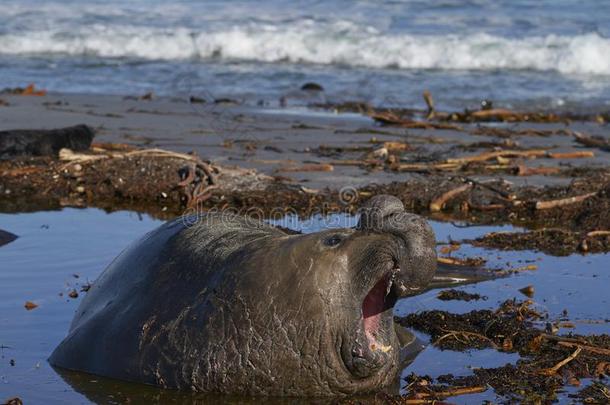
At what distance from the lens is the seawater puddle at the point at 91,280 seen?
212 inches

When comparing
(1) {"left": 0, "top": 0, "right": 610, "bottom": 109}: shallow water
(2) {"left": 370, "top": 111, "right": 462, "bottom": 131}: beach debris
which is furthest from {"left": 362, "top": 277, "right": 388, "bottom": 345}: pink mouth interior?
(1) {"left": 0, "top": 0, "right": 610, "bottom": 109}: shallow water

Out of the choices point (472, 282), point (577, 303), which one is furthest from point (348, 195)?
point (577, 303)

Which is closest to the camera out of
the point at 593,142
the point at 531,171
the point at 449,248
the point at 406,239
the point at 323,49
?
the point at 406,239

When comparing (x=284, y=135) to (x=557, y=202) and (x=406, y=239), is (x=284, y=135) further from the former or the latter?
(x=406, y=239)

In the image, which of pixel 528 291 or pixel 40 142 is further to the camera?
pixel 40 142

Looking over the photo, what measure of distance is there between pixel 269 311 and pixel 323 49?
20202mm

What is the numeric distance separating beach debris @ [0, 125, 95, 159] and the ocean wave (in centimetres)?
1232

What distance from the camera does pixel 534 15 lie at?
27.6m

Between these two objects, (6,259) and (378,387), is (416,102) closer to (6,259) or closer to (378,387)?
(6,259)

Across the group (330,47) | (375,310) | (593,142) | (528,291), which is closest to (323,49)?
(330,47)

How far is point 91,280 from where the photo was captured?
7391 millimetres

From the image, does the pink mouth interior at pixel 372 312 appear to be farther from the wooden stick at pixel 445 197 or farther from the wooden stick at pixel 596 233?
the wooden stick at pixel 445 197

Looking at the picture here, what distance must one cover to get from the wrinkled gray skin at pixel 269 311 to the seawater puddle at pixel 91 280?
188 millimetres

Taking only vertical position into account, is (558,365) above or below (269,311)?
below
